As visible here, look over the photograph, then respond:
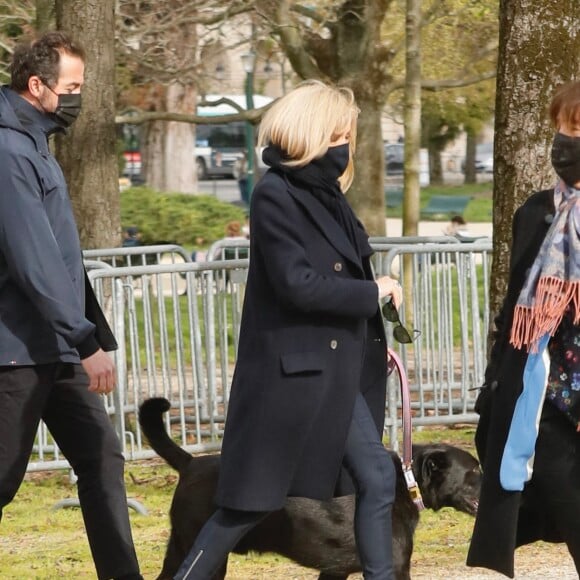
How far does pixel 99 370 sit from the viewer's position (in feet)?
15.0

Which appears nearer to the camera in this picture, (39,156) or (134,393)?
(39,156)

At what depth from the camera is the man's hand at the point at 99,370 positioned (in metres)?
4.56

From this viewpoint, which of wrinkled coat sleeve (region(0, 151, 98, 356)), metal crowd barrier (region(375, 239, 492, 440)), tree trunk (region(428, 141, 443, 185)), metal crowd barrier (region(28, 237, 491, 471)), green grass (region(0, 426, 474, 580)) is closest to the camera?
wrinkled coat sleeve (region(0, 151, 98, 356))

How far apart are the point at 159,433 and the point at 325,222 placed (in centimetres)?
124

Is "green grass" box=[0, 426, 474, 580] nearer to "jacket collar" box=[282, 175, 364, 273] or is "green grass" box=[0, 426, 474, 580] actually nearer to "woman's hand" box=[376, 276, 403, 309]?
"woman's hand" box=[376, 276, 403, 309]

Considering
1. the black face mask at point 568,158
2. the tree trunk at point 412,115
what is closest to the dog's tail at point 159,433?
the black face mask at point 568,158

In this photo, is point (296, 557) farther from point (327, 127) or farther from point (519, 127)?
point (519, 127)

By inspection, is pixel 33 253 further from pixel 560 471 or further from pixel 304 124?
pixel 560 471

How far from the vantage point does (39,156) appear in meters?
4.51

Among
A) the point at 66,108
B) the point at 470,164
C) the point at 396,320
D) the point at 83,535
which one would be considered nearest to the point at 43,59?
the point at 66,108

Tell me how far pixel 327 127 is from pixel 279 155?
6.7 inches

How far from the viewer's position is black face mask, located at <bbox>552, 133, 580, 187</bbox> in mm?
3980

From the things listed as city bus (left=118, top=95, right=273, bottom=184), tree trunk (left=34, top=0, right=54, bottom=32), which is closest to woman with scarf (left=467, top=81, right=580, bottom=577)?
tree trunk (left=34, top=0, right=54, bottom=32)

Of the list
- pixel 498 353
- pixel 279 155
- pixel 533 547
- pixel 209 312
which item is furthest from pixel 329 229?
pixel 209 312
